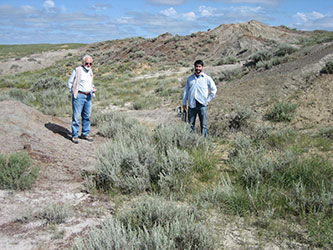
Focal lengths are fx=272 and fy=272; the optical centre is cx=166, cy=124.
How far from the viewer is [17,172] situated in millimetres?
4453

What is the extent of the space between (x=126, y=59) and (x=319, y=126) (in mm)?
30294

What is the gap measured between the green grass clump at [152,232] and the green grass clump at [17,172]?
Result: 2.05 metres

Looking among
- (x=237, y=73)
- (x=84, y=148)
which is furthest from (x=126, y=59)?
(x=84, y=148)

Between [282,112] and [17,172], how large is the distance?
21.2 ft

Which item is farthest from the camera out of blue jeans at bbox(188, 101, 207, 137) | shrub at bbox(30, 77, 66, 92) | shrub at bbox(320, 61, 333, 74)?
shrub at bbox(30, 77, 66, 92)

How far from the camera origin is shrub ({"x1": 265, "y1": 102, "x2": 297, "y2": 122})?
7.37 m

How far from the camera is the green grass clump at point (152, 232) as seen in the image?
8.07 feet

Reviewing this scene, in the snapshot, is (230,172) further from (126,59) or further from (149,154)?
(126,59)

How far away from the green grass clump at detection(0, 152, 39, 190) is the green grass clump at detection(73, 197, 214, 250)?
205 cm

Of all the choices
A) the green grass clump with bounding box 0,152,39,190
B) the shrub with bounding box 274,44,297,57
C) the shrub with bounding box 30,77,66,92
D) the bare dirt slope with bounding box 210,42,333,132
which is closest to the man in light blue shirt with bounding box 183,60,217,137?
the bare dirt slope with bounding box 210,42,333,132

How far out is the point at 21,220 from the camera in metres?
3.48

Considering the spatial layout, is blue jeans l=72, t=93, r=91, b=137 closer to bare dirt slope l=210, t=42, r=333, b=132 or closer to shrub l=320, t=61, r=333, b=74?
bare dirt slope l=210, t=42, r=333, b=132

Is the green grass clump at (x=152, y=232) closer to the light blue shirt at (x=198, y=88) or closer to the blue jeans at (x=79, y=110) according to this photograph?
the light blue shirt at (x=198, y=88)

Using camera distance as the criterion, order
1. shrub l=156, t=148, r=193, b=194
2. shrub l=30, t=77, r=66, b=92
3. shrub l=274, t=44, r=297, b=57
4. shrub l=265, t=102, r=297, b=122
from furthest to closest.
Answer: shrub l=30, t=77, r=66, b=92 < shrub l=274, t=44, r=297, b=57 < shrub l=265, t=102, r=297, b=122 < shrub l=156, t=148, r=193, b=194
